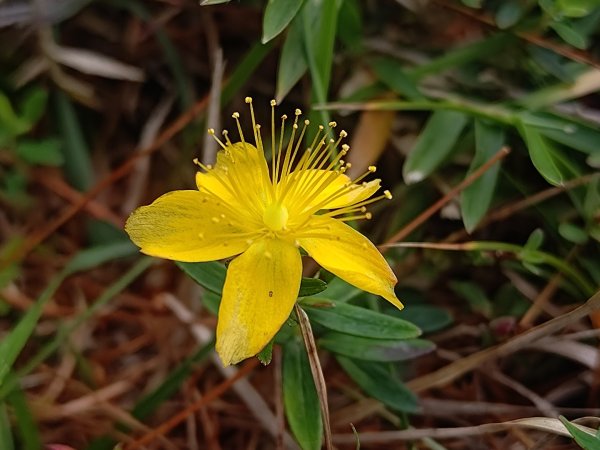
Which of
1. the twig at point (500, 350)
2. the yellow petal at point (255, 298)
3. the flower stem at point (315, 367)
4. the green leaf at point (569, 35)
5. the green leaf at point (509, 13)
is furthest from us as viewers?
the green leaf at point (509, 13)

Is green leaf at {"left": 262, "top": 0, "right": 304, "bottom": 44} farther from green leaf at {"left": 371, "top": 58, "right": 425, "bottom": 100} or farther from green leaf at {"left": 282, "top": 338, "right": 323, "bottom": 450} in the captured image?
green leaf at {"left": 282, "top": 338, "right": 323, "bottom": 450}

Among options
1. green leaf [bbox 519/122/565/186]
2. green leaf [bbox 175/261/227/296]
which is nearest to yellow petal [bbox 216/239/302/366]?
green leaf [bbox 175/261/227/296]

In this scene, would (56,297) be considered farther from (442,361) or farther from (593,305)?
(593,305)

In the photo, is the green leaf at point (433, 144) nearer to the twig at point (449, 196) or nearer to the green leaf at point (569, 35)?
the twig at point (449, 196)

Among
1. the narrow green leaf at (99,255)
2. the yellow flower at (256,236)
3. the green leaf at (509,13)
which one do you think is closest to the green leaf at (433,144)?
the green leaf at (509,13)

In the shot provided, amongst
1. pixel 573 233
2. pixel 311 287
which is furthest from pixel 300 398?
pixel 573 233

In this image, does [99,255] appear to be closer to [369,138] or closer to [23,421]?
[23,421]
